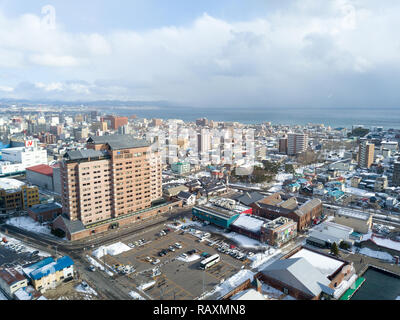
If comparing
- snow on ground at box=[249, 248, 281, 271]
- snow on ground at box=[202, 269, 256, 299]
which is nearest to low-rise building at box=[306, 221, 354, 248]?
snow on ground at box=[249, 248, 281, 271]

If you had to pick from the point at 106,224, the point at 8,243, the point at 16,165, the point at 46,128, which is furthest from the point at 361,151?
the point at 46,128

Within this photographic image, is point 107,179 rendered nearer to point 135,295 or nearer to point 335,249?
point 135,295

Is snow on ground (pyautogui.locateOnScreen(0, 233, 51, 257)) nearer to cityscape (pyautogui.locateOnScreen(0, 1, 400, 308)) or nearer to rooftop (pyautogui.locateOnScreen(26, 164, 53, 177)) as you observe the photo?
cityscape (pyautogui.locateOnScreen(0, 1, 400, 308))

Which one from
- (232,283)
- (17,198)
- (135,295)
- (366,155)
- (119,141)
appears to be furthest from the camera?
(366,155)

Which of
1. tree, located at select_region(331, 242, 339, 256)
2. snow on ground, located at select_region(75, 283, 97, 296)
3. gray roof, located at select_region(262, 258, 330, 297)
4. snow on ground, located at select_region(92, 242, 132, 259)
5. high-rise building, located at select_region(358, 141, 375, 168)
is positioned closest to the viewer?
gray roof, located at select_region(262, 258, 330, 297)

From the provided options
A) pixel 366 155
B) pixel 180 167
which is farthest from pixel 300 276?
pixel 366 155

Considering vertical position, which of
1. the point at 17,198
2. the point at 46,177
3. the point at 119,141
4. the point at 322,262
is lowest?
the point at 322,262
